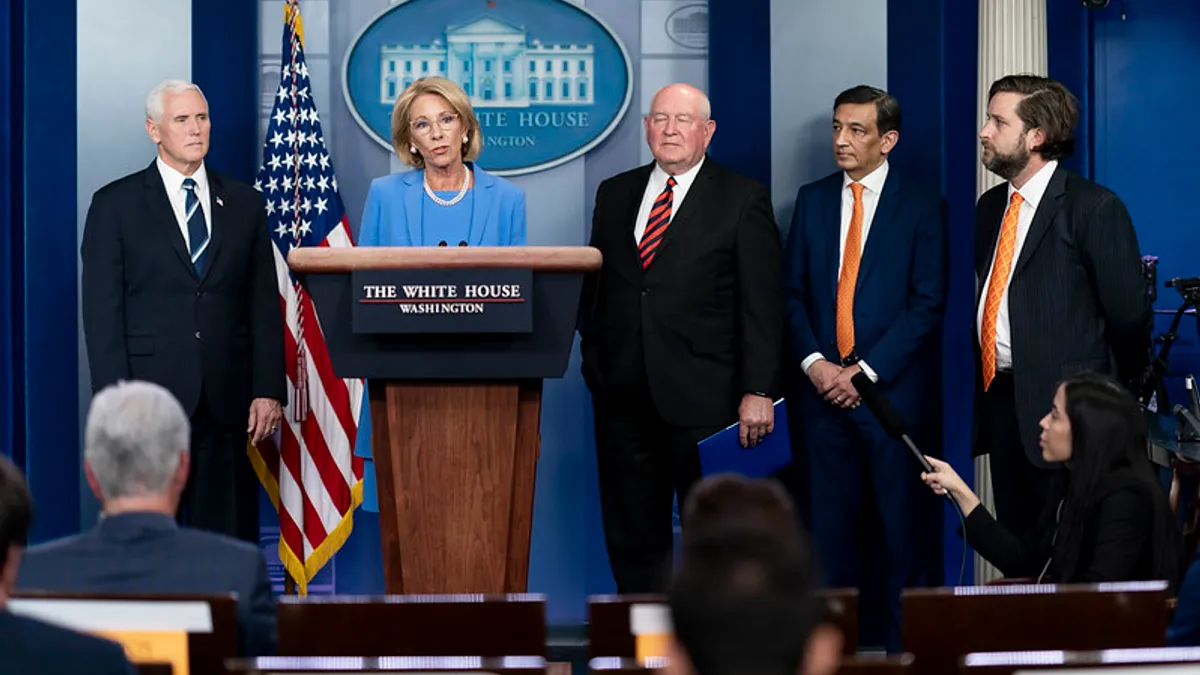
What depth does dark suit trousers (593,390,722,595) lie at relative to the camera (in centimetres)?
500

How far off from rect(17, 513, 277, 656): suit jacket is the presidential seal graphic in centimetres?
342

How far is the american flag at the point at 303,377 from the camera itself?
546 cm

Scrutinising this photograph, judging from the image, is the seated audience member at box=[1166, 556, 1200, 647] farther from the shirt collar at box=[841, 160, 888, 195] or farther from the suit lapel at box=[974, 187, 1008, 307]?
the shirt collar at box=[841, 160, 888, 195]

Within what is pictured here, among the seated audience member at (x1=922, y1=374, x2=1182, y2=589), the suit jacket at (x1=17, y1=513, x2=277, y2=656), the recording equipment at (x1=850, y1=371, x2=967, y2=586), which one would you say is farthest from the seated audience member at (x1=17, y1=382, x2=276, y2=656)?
the seated audience member at (x1=922, y1=374, x2=1182, y2=589)

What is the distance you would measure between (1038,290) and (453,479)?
197 centimetres

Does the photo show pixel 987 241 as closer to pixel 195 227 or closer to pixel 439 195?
pixel 439 195

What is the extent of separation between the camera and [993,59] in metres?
5.53

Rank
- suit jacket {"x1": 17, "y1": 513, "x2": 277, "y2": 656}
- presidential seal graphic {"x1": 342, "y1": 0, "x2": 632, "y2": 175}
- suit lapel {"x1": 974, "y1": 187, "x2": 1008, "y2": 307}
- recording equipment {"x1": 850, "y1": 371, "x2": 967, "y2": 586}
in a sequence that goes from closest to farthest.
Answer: suit jacket {"x1": 17, "y1": 513, "x2": 277, "y2": 656}, recording equipment {"x1": 850, "y1": 371, "x2": 967, "y2": 586}, suit lapel {"x1": 974, "y1": 187, "x2": 1008, "y2": 307}, presidential seal graphic {"x1": 342, "y1": 0, "x2": 632, "y2": 175}

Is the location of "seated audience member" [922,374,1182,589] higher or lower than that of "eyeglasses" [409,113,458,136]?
lower

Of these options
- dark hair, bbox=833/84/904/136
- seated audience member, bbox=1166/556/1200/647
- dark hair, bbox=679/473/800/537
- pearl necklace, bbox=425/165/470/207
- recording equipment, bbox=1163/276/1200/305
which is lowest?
seated audience member, bbox=1166/556/1200/647

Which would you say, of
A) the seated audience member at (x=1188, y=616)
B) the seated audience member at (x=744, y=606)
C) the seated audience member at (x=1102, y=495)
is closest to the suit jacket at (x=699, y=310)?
the seated audience member at (x=1102, y=495)

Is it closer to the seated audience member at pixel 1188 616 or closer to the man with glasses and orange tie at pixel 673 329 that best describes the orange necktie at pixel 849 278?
the man with glasses and orange tie at pixel 673 329

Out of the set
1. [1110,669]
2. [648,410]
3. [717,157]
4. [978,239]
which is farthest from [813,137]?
[1110,669]

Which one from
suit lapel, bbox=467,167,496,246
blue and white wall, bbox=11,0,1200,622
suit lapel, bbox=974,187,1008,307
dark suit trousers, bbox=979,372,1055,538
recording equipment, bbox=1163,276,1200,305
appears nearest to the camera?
suit lapel, bbox=467,167,496,246
